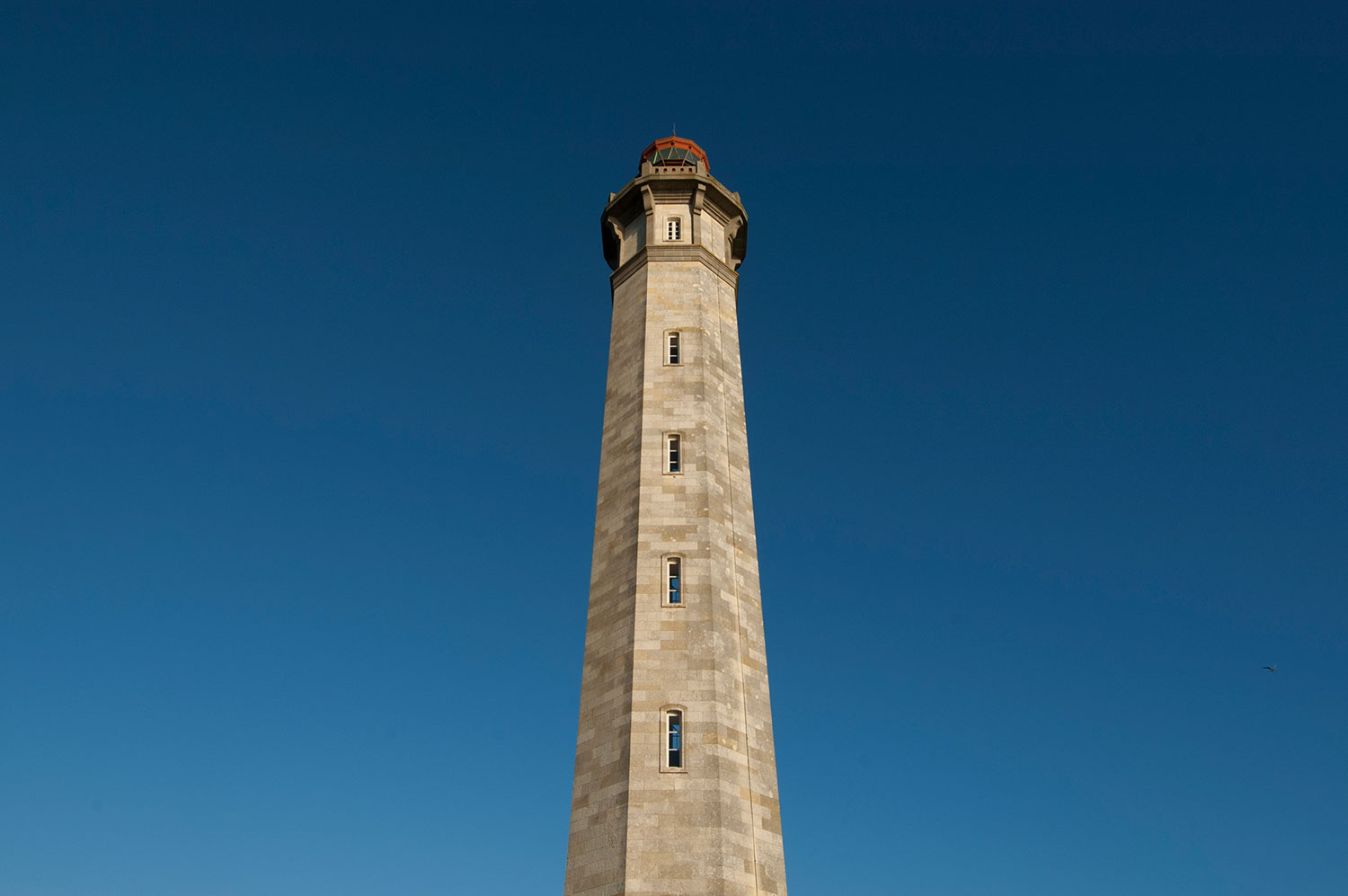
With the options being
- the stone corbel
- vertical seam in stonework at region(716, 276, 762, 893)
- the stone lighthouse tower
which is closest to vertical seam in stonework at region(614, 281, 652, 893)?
the stone lighthouse tower

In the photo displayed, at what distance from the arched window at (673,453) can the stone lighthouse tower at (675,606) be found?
71 millimetres

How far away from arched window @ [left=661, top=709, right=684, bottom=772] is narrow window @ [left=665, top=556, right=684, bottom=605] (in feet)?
12.4

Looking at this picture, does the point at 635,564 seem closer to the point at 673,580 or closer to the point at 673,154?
the point at 673,580

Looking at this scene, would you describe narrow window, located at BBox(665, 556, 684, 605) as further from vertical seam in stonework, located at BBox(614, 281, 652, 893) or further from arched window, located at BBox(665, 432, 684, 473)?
arched window, located at BBox(665, 432, 684, 473)

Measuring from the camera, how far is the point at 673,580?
115 ft

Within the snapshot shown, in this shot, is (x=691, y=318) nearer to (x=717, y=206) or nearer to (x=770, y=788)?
(x=717, y=206)

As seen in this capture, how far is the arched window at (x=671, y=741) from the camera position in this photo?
3139 centimetres

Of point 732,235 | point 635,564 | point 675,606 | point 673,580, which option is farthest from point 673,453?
point 732,235

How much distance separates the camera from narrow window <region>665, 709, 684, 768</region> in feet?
103

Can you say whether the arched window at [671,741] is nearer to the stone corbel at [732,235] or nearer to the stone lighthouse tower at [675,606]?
the stone lighthouse tower at [675,606]

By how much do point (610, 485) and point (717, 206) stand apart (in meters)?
14.6

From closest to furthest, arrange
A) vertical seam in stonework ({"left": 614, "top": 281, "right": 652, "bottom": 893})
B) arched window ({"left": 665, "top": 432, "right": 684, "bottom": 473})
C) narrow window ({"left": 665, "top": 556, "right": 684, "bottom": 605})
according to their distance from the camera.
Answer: vertical seam in stonework ({"left": 614, "top": 281, "right": 652, "bottom": 893}), narrow window ({"left": 665, "top": 556, "right": 684, "bottom": 605}), arched window ({"left": 665, "top": 432, "right": 684, "bottom": 473})

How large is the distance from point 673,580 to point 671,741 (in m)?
5.42

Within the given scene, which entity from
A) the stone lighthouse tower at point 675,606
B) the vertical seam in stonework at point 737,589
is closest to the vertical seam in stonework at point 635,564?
the stone lighthouse tower at point 675,606
